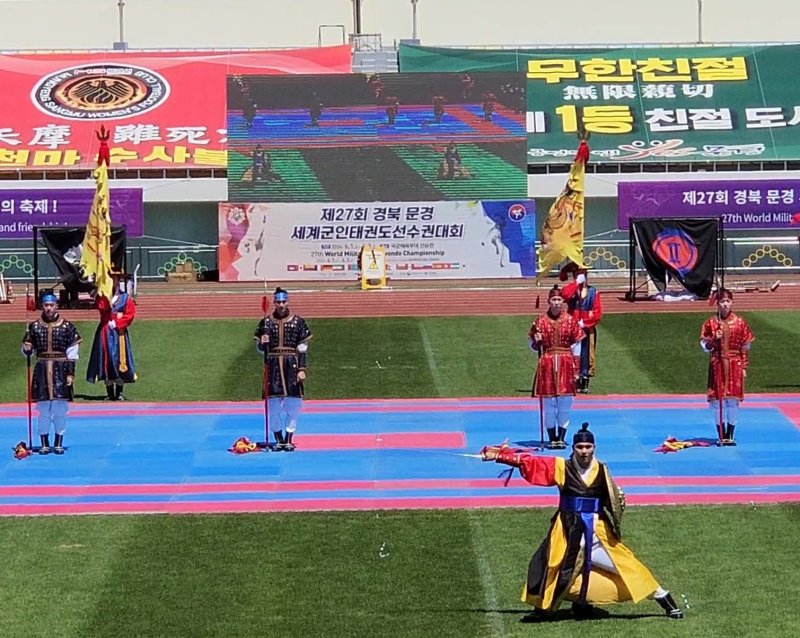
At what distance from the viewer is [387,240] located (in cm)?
4800

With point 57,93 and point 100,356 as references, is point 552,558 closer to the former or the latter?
point 100,356

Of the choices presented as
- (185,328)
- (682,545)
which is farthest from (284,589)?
(185,328)

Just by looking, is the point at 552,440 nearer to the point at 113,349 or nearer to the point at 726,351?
the point at 726,351

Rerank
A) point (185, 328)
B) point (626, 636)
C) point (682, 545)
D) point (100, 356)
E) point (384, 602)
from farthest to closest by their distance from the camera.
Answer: point (185, 328), point (100, 356), point (682, 545), point (384, 602), point (626, 636)

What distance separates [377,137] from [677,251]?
14226 millimetres

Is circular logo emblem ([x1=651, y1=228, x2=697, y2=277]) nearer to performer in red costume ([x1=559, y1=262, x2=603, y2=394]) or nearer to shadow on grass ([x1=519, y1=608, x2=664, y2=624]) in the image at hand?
performer in red costume ([x1=559, y1=262, x2=603, y2=394])

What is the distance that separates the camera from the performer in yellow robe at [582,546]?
11.7m

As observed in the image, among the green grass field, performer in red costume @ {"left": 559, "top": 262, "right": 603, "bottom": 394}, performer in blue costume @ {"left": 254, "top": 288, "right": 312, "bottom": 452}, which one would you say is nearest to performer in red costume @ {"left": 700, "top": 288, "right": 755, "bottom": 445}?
the green grass field

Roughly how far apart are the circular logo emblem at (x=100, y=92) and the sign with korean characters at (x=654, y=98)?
31.2ft

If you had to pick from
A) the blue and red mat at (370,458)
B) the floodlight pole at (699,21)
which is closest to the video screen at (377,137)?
the floodlight pole at (699,21)

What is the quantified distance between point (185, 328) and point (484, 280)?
14312 millimetres

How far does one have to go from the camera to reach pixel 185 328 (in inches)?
1394

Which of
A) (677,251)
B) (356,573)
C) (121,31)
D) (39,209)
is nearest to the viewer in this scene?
(356,573)

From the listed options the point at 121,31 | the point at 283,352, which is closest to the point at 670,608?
the point at 283,352
